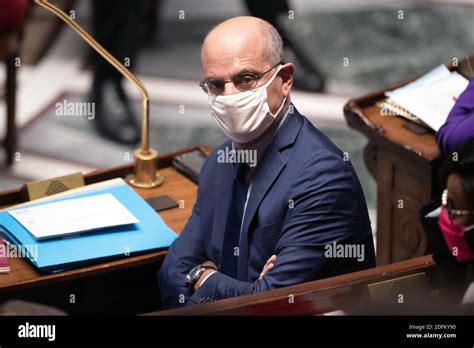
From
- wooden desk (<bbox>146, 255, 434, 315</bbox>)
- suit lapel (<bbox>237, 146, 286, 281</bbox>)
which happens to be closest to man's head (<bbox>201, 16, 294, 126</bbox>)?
suit lapel (<bbox>237, 146, 286, 281</bbox>)

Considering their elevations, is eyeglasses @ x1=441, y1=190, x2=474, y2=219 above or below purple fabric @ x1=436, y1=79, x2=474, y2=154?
below

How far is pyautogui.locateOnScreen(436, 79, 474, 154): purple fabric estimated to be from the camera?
3.83m

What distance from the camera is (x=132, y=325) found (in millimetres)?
2441

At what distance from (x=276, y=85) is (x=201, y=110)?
10.8ft

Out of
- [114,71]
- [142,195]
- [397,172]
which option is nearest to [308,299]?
[142,195]

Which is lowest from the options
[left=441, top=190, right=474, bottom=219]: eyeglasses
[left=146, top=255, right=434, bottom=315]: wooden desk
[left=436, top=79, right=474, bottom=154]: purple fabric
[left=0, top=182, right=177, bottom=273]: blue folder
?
[left=0, top=182, right=177, bottom=273]: blue folder

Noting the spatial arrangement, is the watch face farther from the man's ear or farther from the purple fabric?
the purple fabric

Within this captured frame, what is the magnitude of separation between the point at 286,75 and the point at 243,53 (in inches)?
6.7

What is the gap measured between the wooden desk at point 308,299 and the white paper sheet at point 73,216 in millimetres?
1179

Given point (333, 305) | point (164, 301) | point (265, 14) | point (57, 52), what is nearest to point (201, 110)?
point (265, 14)

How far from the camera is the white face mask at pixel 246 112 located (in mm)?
3430

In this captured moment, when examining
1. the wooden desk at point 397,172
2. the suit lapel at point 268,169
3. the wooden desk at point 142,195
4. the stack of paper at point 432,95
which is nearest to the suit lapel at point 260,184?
the suit lapel at point 268,169

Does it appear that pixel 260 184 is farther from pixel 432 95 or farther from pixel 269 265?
pixel 432 95

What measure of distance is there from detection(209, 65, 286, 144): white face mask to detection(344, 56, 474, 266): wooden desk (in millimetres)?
899
